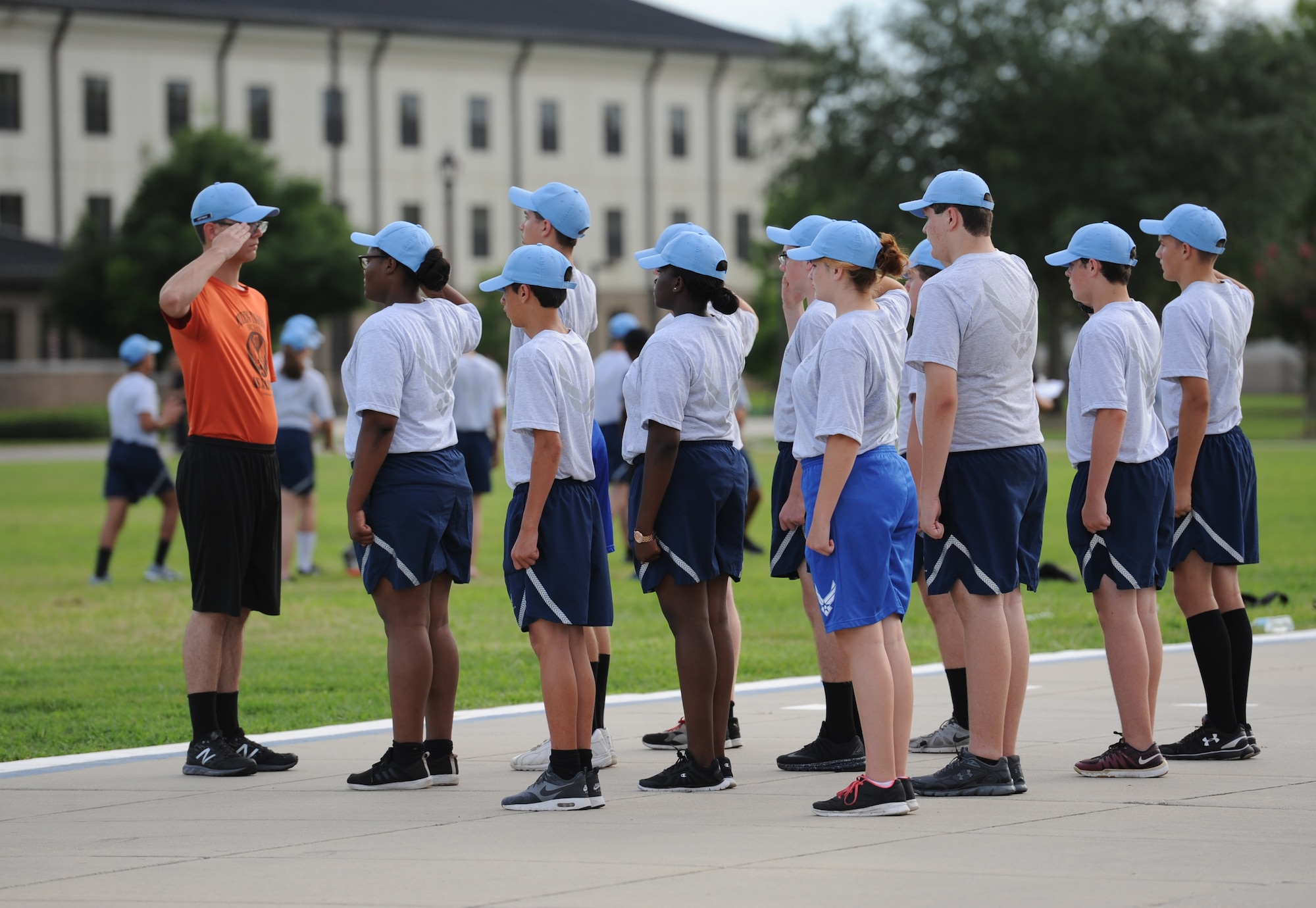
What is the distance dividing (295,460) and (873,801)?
Result: 969 centimetres

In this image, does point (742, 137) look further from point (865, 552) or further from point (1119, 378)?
point (865, 552)

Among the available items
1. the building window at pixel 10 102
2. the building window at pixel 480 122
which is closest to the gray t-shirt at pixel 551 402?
the building window at pixel 10 102

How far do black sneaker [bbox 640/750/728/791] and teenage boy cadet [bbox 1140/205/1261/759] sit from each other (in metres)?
1.91

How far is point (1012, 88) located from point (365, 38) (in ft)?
102

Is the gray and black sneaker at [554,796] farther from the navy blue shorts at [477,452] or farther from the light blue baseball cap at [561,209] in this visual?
the navy blue shorts at [477,452]

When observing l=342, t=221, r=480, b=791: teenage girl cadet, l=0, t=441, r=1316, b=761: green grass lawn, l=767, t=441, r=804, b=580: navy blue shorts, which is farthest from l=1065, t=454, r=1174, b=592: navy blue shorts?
l=0, t=441, r=1316, b=761: green grass lawn

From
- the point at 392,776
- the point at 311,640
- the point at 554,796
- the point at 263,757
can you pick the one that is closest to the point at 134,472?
the point at 311,640

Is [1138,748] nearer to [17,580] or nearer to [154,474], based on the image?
[154,474]

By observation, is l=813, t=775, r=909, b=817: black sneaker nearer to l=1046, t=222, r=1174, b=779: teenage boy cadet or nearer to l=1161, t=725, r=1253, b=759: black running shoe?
l=1046, t=222, r=1174, b=779: teenage boy cadet

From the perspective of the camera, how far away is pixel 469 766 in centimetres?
752

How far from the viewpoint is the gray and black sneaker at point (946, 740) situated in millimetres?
7656

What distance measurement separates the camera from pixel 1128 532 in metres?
6.95

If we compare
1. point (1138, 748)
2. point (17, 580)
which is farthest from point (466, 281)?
point (1138, 748)

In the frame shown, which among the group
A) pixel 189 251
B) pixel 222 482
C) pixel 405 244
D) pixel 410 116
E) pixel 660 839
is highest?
pixel 410 116
